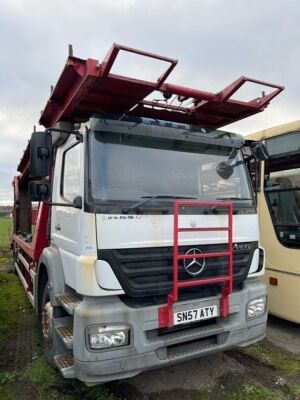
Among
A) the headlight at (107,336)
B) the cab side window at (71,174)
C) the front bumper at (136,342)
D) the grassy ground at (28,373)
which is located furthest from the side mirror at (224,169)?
the grassy ground at (28,373)

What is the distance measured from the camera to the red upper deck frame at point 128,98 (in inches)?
119

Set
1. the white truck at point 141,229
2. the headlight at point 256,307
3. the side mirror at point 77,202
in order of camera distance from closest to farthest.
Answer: the white truck at point 141,229 < the side mirror at point 77,202 < the headlight at point 256,307

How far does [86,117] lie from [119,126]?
0.64 m

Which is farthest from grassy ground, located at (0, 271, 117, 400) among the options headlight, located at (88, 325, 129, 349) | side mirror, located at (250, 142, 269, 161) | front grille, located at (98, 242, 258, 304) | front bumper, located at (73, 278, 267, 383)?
side mirror, located at (250, 142, 269, 161)

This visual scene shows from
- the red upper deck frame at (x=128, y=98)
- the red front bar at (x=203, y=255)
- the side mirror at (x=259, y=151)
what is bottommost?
the red front bar at (x=203, y=255)

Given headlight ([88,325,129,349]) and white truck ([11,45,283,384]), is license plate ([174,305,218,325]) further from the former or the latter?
headlight ([88,325,129,349])

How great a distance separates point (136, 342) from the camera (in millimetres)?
2812

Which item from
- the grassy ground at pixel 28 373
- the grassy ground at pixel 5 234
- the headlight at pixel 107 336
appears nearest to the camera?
the headlight at pixel 107 336

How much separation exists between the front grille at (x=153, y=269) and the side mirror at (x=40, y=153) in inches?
40.4

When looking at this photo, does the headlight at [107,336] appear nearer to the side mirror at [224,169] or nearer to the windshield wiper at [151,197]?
the windshield wiper at [151,197]

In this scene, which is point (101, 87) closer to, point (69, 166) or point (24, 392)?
point (69, 166)

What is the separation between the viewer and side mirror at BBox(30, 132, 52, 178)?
3.25 meters

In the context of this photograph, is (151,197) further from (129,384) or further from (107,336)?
(129,384)

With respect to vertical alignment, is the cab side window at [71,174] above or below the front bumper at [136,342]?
above
